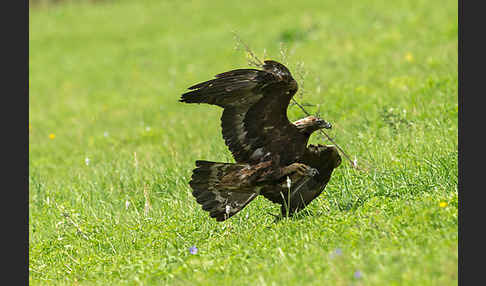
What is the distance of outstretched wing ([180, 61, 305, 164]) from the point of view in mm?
4875

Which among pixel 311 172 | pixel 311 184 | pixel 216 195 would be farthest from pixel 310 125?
pixel 216 195

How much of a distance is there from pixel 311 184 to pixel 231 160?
61.5 inches

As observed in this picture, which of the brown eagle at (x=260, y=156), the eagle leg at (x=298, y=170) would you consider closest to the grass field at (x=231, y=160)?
the brown eagle at (x=260, y=156)

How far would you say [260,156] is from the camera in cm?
523

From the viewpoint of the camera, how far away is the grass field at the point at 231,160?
4.39m

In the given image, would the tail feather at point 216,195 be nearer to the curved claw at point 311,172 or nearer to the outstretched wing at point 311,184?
the outstretched wing at point 311,184

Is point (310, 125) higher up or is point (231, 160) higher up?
point (310, 125)

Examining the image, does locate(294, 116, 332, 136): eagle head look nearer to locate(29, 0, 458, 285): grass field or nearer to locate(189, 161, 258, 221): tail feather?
locate(29, 0, 458, 285): grass field

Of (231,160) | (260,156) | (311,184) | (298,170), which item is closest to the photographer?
(298,170)

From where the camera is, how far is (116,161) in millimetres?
7996

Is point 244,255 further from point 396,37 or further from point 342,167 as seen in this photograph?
point 396,37

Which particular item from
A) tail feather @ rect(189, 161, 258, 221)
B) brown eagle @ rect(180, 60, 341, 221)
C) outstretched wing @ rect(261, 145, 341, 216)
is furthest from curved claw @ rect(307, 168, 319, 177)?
tail feather @ rect(189, 161, 258, 221)

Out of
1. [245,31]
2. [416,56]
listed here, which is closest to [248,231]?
[416,56]

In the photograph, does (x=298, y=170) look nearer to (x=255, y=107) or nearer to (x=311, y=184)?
(x=311, y=184)
